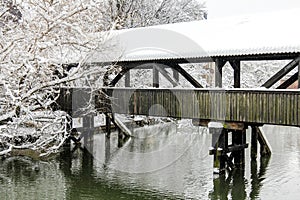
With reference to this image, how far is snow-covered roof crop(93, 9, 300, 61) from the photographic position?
9898 millimetres

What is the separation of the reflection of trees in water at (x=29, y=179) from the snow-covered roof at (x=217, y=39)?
337 cm

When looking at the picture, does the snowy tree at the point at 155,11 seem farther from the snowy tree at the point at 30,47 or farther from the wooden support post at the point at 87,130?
the snowy tree at the point at 30,47

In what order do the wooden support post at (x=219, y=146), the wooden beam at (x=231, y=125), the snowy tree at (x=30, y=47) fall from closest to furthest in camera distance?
the snowy tree at (x=30, y=47)
the wooden beam at (x=231, y=125)
the wooden support post at (x=219, y=146)

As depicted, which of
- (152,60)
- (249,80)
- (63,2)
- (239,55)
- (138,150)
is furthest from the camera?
(249,80)

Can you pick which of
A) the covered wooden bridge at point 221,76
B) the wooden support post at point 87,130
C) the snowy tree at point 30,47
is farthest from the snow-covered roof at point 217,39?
the wooden support post at point 87,130

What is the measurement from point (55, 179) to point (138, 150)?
14.5 feet

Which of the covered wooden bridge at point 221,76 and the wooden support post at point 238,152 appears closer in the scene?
the covered wooden bridge at point 221,76

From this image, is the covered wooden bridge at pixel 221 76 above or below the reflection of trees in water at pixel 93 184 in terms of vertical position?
above

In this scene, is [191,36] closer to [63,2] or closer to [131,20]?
[63,2]

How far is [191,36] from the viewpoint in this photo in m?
12.3

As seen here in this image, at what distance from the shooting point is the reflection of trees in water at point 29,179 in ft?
31.6

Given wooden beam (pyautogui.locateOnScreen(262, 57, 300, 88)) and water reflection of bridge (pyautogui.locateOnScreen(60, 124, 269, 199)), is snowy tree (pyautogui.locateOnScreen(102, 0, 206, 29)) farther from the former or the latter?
wooden beam (pyautogui.locateOnScreen(262, 57, 300, 88))

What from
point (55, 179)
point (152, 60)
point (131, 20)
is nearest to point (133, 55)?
point (152, 60)

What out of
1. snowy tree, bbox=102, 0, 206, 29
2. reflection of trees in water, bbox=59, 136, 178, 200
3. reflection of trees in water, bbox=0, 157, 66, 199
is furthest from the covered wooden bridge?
snowy tree, bbox=102, 0, 206, 29
